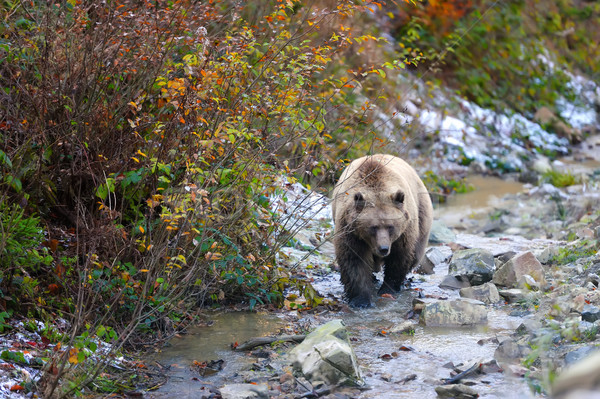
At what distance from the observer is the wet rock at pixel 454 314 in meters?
6.01

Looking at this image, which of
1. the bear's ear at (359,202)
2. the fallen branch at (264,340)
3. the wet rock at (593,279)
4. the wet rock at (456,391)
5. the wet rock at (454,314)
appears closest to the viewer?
the wet rock at (456,391)

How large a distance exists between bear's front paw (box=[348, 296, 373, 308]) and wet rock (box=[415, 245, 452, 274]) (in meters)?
1.79

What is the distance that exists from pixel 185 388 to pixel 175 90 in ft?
7.47

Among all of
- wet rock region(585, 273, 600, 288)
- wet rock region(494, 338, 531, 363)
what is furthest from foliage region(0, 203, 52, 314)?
wet rock region(585, 273, 600, 288)

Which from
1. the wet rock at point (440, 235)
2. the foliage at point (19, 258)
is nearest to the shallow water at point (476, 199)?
the wet rock at point (440, 235)

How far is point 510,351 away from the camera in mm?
4941

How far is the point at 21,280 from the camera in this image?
5.03 metres

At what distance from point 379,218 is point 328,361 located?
2484 mm

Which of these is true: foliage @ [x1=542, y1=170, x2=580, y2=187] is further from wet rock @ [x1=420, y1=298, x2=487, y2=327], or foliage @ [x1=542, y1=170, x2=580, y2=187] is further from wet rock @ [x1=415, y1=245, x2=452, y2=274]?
wet rock @ [x1=420, y1=298, x2=487, y2=327]

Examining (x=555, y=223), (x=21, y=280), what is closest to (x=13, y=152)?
(x=21, y=280)

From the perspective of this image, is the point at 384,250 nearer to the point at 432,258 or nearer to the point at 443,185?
the point at 432,258

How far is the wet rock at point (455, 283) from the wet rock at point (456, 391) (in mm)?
3123

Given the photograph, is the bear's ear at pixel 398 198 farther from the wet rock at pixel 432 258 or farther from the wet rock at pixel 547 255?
the wet rock at pixel 547 255

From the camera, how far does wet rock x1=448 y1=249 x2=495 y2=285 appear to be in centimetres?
746
